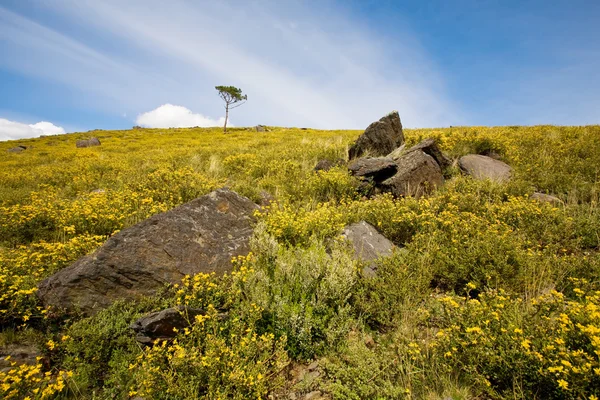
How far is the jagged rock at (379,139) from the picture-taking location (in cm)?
1160

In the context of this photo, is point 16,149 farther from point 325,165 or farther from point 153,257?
point 153,257

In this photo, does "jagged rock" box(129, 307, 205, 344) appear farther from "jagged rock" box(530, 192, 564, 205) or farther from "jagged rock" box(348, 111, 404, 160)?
"jagged rock" box(348, 111, 404, 160)

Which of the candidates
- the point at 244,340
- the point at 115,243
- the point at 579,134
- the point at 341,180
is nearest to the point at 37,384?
the point at 115,243

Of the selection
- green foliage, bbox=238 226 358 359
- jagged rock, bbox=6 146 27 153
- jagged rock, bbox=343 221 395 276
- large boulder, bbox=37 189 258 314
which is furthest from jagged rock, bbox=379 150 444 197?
jagged rock, bbox=6 146 27 153

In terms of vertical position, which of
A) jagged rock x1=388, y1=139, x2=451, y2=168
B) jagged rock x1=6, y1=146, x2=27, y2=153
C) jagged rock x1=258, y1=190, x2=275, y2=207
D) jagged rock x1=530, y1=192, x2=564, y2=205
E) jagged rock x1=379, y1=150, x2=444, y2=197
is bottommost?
jagged rock x1=258, y1=190, x2=275, y2=207

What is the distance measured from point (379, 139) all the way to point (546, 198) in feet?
19.7

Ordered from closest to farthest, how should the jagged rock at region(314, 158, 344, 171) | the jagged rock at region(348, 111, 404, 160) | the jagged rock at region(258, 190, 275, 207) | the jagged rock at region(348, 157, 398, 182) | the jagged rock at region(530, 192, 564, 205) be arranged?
the jagged rock at region(530, 192, 564, 205) < the jagged rock at region(258, 190, 275, 207) < the jagged rock at region(348, 157, 398, 182) < the jagged rock at region(314, 158, 344, 171) < the jagged rock at region(348, 111, 404, 160)

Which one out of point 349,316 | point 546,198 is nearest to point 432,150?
point 546,198

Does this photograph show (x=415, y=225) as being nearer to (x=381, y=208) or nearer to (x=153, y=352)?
(x=381, y=208)

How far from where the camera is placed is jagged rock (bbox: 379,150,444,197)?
8.11 meters

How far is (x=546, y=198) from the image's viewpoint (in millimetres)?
7004

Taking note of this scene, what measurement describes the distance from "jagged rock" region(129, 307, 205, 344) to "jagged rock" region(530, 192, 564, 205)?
8075mm

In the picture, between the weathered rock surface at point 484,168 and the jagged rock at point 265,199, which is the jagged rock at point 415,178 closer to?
the weathered rock surface at point 484,168

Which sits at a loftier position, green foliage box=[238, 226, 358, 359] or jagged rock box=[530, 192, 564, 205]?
jagged rock box=[530, 192, 564, 205]
